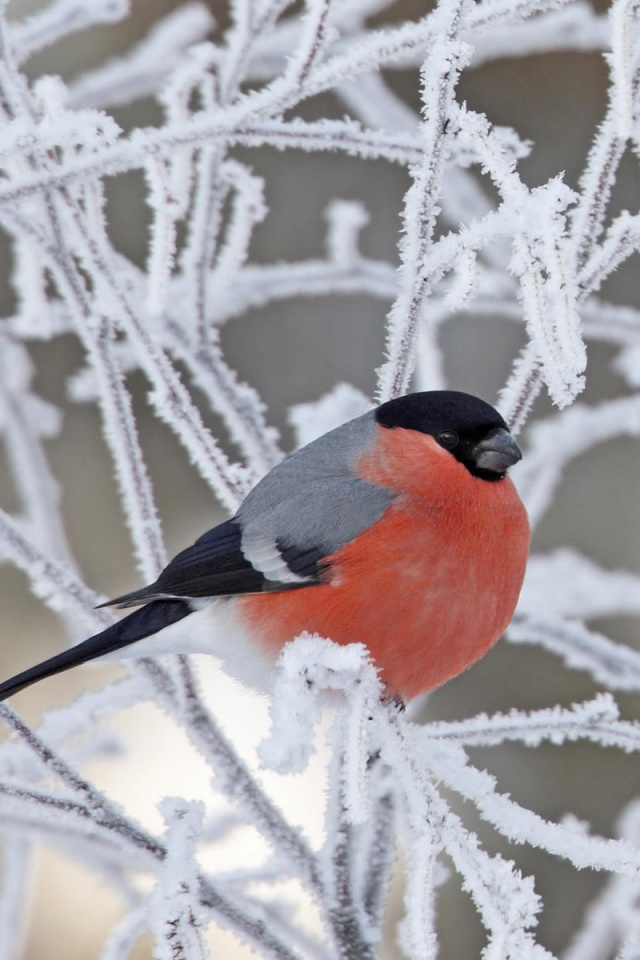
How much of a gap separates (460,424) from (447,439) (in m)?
0.04

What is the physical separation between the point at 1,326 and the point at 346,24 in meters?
0.83

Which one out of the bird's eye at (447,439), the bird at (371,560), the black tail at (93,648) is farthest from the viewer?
the bird's eye at (447,439)

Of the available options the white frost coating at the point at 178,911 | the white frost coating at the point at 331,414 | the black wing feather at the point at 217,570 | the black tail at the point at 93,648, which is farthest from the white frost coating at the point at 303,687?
the white frost coating at the point at 331,414

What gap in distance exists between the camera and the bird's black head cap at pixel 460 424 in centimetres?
171

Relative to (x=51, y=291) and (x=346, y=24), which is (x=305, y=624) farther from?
(x=51, y=291)

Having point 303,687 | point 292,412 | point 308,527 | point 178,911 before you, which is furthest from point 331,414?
point 178,911

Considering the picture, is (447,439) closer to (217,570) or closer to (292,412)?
(292,412)

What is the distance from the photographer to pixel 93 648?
1.58m

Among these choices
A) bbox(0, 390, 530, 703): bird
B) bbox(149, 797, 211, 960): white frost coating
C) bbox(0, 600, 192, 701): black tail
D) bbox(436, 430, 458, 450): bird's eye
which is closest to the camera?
bbox(149, 797, 211, 960): white frost coating

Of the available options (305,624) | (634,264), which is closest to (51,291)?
(634,264)

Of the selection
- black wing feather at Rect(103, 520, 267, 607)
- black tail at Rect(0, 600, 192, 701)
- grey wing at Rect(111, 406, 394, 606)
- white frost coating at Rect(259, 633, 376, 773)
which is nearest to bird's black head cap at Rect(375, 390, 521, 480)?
grey wing at Rect(111, 406, 394, 606)

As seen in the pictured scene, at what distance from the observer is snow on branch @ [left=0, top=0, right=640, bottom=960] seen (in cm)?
111

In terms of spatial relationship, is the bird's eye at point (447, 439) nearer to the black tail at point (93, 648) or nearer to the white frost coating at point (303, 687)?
the black tail at point (93, 648)

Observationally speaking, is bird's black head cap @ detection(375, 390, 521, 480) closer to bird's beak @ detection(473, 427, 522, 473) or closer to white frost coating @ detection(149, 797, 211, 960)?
bird's beak @ detection(473, 427, 522, 473)
